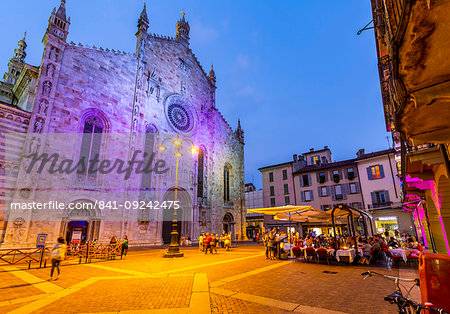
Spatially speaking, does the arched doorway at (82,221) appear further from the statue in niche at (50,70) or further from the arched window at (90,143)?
the statue in niche at (50,70)

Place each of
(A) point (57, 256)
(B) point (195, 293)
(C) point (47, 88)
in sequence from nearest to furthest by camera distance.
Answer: (B) point (195, 293) < (A) point (57, 256) < (C) point (47, 88)

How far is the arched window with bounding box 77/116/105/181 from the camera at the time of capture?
16934mm

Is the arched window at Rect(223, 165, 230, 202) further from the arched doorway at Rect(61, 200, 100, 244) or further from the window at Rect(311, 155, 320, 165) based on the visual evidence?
the window at Rect(311, 155, 320, 165)

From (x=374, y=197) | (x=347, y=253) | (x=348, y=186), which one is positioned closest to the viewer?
(x=347, y=253)

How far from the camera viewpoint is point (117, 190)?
18078mm

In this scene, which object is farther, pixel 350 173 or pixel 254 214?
pixel 254 214

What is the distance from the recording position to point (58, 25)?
1717 centimetres

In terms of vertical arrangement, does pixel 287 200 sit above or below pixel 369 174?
below

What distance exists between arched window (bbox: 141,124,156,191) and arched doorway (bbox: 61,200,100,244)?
14.7 feet

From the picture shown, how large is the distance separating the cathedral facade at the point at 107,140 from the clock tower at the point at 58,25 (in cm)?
8

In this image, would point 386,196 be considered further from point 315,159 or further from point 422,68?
point 422,68

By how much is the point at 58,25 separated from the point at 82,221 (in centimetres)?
1552

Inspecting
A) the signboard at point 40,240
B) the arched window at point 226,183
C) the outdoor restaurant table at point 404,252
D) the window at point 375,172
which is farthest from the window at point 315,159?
the signboard at point 40,240

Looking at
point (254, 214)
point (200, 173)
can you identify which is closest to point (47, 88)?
point (200, 173)
